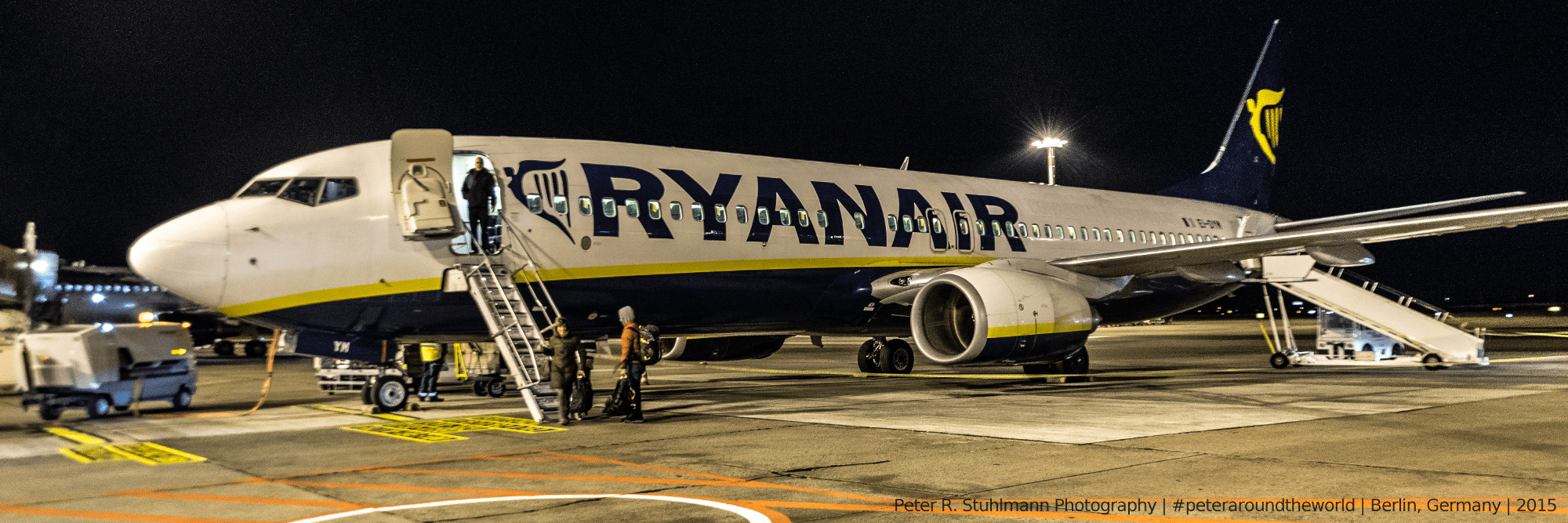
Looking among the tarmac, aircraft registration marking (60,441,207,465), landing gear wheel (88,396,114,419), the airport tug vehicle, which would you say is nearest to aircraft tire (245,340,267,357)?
the tarmac

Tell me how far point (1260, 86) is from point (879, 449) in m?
20.0

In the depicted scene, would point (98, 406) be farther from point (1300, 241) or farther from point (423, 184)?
point (1300, 241)

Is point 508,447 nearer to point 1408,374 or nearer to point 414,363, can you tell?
point 414,363

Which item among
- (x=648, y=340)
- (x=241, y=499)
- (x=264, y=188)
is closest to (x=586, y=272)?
(x=648, y=340)

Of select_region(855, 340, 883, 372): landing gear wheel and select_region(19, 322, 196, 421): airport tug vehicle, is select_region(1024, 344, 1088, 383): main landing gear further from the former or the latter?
select_region(19, 322, 196, 421): airport tug vehicle

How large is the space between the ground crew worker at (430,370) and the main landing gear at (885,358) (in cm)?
928

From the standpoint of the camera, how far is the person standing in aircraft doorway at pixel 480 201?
11.7 metres

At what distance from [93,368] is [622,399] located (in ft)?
24.0

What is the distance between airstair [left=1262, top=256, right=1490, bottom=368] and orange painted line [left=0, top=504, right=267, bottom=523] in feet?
51.9

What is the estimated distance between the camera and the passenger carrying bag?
438 inches

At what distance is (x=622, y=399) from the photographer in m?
11.2

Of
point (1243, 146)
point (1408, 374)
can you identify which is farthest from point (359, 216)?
point (1243, 146)

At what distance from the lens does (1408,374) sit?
1684cm

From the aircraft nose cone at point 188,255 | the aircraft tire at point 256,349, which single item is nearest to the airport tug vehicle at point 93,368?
the aircraft nose cone at point 188,255
